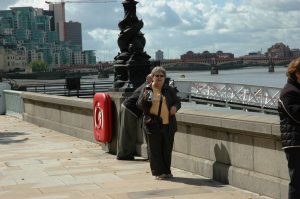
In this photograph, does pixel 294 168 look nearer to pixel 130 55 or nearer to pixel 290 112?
pixel 290 112

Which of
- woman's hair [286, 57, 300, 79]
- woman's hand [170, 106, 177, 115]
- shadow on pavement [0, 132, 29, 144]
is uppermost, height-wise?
woman's hair [286, 57, 300, 79]

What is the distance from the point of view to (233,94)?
41438 millimetres

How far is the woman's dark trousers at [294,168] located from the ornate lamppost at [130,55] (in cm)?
550

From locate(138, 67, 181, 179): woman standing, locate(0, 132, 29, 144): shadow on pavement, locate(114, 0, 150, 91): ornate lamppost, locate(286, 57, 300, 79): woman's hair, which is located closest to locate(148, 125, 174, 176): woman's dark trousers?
locate(138, 67, 181, 179): woman standing

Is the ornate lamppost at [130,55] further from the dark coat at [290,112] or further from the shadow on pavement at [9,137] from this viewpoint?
the dark coat at [290,112]

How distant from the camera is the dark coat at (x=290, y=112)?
16.7ft

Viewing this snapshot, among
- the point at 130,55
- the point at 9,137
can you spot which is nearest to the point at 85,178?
the point at 130,55

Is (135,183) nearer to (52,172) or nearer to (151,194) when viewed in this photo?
(151,194)

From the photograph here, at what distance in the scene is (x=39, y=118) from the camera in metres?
17.6

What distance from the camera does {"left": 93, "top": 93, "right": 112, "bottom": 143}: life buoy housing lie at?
10.6m

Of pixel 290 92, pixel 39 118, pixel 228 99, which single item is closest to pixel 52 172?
pixel 290 92

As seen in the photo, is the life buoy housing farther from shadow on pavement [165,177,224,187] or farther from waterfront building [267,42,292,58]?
waterfront building [267,42,292,58]

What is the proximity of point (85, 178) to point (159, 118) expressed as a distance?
149cm

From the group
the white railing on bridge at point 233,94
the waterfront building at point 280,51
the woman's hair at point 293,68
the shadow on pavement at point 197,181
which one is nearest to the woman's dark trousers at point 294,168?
the woman's hair at point 293,68
